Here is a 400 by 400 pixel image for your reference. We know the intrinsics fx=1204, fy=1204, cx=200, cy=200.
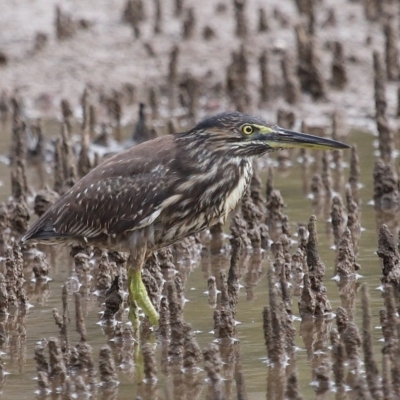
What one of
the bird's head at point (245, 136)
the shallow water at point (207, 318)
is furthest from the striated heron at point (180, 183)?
the shallow water at point (207, 318)

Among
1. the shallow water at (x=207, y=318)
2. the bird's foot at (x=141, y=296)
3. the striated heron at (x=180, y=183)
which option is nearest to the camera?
the shallow water at (x=207, y=318)

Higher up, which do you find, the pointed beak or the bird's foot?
the pointed beak

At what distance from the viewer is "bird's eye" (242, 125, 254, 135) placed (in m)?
8.07

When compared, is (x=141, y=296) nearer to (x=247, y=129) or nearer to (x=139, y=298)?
(x=139, y=298)

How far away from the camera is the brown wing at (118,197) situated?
802 centimetres

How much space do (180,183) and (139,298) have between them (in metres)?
0.84

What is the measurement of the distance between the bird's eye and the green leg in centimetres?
118

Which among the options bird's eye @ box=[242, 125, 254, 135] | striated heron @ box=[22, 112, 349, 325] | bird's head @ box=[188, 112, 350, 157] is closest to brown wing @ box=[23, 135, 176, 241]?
striated heron @ box=[22, 112, 349, 325]

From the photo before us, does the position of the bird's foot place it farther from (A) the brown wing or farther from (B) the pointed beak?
(B) the pointed beak

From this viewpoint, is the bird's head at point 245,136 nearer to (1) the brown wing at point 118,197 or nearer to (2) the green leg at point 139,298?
(1) the brown wing at point 118,197

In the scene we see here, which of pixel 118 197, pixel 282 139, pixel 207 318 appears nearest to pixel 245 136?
pixel 282 139

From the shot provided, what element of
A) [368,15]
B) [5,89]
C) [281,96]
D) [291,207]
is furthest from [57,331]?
[368,15]

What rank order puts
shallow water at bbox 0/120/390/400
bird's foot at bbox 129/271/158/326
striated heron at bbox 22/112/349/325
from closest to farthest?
shallow water at bbox 0/120/390/400 → striated heron at bbox 22/112/349/325 → bird's foot at bbox 129/271/158/326

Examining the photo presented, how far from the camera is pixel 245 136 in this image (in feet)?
26.5
